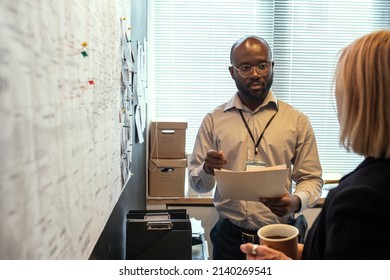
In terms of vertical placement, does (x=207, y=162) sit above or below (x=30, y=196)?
below

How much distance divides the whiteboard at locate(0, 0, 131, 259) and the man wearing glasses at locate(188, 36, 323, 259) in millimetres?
798

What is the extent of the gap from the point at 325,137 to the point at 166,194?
1502 millimetres

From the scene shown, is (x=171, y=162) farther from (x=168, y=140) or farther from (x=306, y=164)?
(x=306, y=164)

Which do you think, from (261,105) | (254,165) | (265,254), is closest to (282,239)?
(265,254)

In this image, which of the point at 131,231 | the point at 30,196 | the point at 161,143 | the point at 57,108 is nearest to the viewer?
the point at 30,196

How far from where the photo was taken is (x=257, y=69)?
1.76 metres

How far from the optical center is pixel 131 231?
56.3 inches

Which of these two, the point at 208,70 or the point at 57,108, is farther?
the point at 208,70

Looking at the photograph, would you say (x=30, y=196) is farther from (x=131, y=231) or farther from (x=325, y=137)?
(x=325, y=137)

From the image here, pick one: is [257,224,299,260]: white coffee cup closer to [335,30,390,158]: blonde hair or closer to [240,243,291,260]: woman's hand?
[240,243,291,260]: woman's hand

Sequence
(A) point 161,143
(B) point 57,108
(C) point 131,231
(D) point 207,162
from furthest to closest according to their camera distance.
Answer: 1. (A) point 161,143
2. (D) point 207,162
3. (C) point 131,231
4. (B) point 57,108

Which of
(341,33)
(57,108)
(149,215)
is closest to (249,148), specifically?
(149,215)

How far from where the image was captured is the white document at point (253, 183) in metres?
1.35

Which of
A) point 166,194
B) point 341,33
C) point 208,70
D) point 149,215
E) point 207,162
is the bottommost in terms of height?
point 166,194
